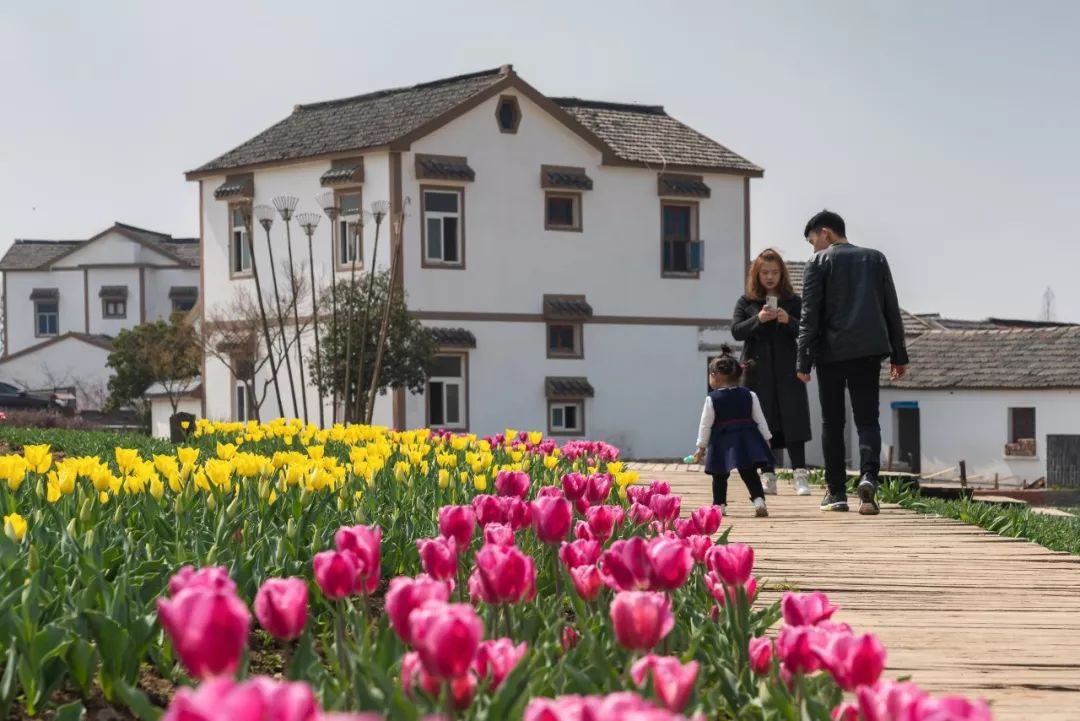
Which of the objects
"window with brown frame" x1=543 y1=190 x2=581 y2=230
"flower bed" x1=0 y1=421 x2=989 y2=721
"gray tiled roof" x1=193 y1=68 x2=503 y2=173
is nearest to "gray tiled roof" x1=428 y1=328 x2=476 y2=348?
"window with brown frame" x1=543 y1=190 x2=581 y2=230

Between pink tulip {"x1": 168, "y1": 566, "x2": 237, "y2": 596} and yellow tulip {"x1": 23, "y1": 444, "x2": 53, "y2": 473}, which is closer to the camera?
pink tulip {"x1": 168, "y1": 566, "x2": 237, "y2": 596}

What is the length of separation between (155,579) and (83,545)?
0.51m

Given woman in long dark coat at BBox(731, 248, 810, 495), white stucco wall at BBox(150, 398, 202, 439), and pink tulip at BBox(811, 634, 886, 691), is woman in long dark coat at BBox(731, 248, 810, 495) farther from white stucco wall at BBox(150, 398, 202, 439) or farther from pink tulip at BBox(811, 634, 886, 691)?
white stucco wall at BBox(150, 398, 202, 439)

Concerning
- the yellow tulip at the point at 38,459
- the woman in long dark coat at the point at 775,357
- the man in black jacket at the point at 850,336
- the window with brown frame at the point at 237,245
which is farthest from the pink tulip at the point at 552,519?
the window with brown frame at the point at 237,245

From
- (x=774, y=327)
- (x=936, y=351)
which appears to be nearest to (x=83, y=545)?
(x=774, y=327)

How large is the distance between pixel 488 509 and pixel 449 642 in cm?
218

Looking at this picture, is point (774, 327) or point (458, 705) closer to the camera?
point (458, 705)

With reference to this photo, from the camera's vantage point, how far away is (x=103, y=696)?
365 cm

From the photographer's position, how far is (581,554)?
3.77 meters

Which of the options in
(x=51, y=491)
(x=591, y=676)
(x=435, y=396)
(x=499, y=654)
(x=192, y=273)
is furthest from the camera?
(x=192, y=273)

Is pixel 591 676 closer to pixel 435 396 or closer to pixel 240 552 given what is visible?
pixel 240 552

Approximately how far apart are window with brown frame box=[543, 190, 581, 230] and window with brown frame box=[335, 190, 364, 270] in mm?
4500

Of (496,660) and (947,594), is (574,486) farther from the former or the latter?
(496,660)

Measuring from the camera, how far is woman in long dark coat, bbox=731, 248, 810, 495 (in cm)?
1120
